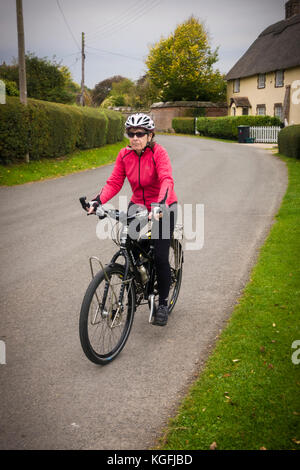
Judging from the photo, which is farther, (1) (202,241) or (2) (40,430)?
(1) (202,241)

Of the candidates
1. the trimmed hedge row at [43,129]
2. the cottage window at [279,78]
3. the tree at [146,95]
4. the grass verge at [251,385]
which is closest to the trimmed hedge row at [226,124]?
the cottage window at [279,78]

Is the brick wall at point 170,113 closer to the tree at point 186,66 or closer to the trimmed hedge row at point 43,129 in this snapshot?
the tree at point 186,66

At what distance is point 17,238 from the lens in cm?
773

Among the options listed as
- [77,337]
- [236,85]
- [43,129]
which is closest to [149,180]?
[77,337]

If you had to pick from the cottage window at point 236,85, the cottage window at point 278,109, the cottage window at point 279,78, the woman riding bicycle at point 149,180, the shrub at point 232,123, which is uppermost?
the cottage window at point 236,85

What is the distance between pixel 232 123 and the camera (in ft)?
108

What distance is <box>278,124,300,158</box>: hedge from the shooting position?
712 inches

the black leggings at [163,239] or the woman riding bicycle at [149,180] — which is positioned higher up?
the woman riding bicycle at [149,180]

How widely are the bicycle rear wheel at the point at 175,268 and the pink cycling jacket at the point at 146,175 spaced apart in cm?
80

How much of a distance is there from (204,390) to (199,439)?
553 millimetres

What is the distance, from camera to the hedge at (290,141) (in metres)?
18.1

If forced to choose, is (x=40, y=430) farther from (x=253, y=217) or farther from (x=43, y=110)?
(x=43, y=110)

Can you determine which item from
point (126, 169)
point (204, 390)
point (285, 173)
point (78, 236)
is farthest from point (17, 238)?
point (285, 173)

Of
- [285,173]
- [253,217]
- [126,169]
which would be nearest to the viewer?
[126,169]
